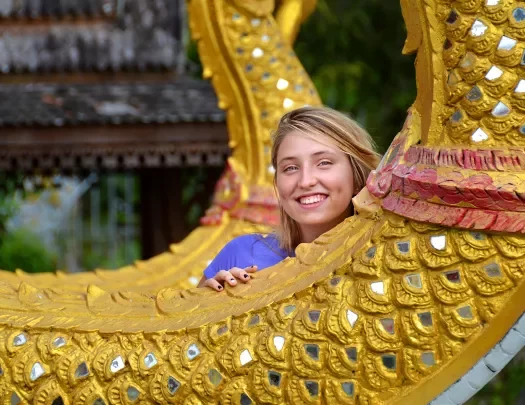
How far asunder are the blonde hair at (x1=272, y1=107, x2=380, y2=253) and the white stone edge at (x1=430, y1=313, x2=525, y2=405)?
21.5 inches

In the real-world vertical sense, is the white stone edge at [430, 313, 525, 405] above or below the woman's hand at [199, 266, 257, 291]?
above

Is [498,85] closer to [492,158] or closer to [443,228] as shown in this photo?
[492,158]

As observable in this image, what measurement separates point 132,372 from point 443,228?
1.68 ft

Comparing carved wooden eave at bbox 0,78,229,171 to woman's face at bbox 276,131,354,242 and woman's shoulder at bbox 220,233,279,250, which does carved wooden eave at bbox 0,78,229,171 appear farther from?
woman's face at bbox 276,131,354,242

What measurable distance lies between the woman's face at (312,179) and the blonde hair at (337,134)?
0.05ft

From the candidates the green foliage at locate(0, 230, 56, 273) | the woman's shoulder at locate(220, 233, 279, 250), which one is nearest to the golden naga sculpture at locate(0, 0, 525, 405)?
the woman's shoulder at locate(220, 233, 279, 250)

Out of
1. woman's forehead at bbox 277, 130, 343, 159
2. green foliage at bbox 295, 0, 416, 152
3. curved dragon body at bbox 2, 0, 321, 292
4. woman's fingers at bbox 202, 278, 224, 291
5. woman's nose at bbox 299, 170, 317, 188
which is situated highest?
woman's forehead at bbox 277, 130, 343, 159

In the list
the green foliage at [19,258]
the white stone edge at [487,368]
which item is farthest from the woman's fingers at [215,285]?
the green foliage at [19,258]

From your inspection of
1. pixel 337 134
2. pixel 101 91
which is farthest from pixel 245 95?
pixel 101 91

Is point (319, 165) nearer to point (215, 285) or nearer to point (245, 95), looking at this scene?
point (215, 285)

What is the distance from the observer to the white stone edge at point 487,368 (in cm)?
125

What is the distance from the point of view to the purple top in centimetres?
184

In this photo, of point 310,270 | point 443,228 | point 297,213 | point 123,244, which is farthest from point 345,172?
point 123,244

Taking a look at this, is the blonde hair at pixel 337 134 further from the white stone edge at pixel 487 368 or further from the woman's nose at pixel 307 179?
the white stone edge at pixel 487 368
